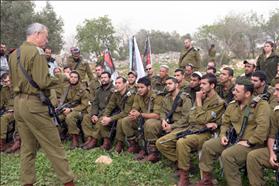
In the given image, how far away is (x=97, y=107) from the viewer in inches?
320

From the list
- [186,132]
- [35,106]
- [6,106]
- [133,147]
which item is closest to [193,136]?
[186,132]

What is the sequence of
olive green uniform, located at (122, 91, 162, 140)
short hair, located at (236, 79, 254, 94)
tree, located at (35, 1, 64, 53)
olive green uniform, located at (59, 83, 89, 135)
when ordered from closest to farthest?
short hair, located at (236, 79, 254, 94), olive green uniform, located at (122, 91, 162, 140), olive green uniform, located at (59, 83, 89, 135), tree, located at (35, 1, 64, 53)

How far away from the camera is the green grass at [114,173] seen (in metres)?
5.89

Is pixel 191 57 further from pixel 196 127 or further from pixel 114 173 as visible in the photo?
pixel 114 173

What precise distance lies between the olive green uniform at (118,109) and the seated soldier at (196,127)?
1493mm

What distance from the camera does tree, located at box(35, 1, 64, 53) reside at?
26.4 metres

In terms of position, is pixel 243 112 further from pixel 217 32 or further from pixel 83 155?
pixel 217 32

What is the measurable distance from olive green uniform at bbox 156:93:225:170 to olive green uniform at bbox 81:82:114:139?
7.21 feet

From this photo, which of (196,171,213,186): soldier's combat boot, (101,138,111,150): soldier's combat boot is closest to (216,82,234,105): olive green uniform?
(196,171,213,186): soldier's combat boot

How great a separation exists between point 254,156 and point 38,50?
296 centimetres

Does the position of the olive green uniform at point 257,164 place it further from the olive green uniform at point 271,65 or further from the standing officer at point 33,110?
the olive green uniform at point 271,65

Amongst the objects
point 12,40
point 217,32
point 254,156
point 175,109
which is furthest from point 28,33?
point 217,32

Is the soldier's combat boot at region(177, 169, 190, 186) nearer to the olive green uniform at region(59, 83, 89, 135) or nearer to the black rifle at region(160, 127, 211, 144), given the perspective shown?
the black rifle at region(160, 127, 211, 144)

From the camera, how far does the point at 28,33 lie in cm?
Answer: 487
